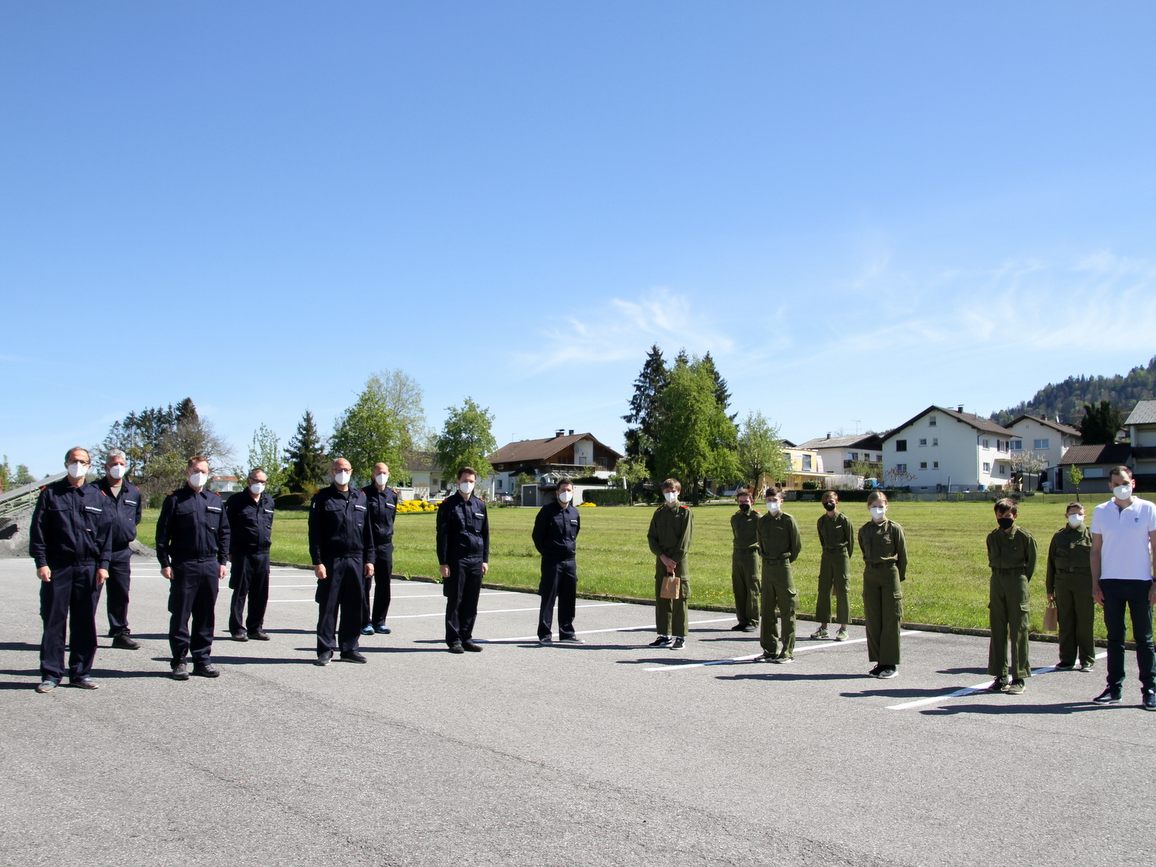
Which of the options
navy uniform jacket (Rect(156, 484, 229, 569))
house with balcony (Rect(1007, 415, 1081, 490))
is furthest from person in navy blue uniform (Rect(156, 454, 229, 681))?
house with balcony (Rect(1007, 415, 1081, 490))

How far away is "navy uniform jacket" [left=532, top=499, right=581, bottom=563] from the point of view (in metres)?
12.4

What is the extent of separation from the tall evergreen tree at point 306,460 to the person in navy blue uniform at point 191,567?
8339 cm

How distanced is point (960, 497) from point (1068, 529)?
73265 mm

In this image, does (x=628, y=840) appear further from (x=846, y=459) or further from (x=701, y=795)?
(x=846, y=459)

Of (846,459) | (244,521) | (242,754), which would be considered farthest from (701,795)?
(846,459)

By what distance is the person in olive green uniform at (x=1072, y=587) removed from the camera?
10.2 meters


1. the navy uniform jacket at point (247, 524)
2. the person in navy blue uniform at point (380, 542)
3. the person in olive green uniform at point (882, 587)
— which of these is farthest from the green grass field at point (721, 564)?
the navy uniform jacket at point (247, 524)

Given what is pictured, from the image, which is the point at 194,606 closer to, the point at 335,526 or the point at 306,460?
the point at 335,526

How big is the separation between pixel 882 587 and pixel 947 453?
9623 cm

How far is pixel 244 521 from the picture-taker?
12.8 m

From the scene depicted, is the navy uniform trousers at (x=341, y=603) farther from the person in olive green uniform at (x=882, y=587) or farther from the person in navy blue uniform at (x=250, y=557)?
the person in olive green uniform at (x=882, y=587)

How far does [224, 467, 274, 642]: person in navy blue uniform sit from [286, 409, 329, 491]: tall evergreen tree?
8026 cm

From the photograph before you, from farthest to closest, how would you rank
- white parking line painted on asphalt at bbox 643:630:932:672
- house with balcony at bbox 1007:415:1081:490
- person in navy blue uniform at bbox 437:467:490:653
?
1. house with balcony at bbox 1007:415:1081:490
2. person in navy blue uniform at bbox 437:467:490:653
3. white parking line painted on asphalt at bbox 643:630:932:672

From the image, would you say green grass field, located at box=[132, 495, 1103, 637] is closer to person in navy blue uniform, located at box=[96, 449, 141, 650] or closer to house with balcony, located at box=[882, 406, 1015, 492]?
person in navy blue uniform, located at box=[96, 449, 141, 650]
